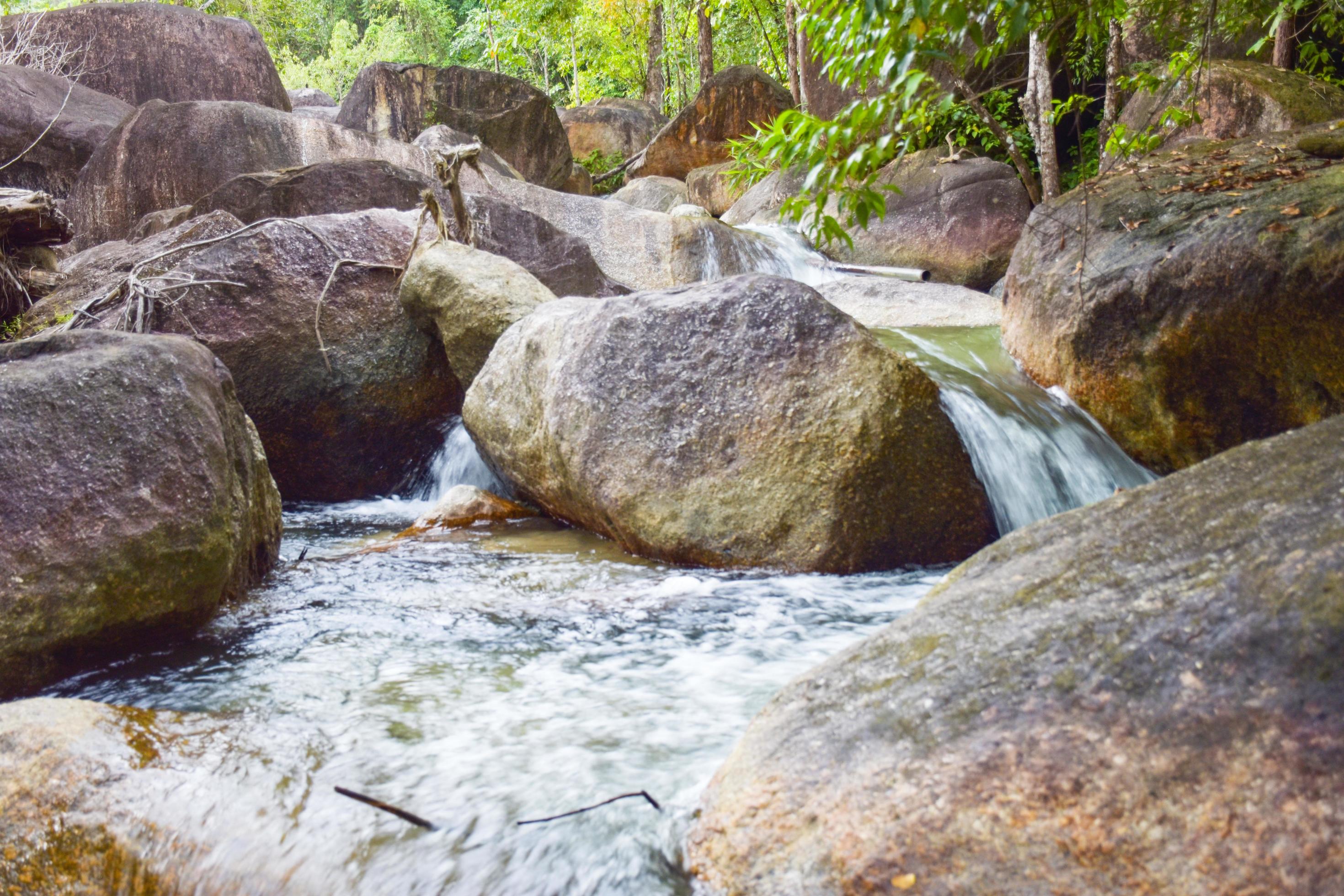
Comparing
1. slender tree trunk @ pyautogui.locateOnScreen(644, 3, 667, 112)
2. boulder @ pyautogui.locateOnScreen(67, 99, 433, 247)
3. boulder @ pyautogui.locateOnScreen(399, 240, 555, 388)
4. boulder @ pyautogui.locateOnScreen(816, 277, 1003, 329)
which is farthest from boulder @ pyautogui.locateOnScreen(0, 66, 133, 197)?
slender tree trunk @ pyautogui.locateOnScreen(644, 3, 667, 112)

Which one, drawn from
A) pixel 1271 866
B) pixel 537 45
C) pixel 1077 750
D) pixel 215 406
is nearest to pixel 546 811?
pixel 1077 750

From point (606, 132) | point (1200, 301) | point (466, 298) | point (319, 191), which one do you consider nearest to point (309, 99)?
point (606, 132)

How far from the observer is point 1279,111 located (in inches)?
338

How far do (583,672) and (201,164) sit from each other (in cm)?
1049

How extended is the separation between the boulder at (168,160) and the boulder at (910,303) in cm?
612

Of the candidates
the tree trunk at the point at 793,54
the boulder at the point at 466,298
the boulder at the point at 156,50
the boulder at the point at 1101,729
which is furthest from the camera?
the tree trunk at the point at 793,54

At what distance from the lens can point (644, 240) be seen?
1150 cm

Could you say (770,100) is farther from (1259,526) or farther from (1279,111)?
(1259,526)

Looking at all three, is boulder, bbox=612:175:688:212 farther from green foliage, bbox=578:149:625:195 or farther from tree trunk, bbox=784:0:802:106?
green foliage, bbox=578:149:625:195

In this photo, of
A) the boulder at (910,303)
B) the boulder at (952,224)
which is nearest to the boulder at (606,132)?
the boulder at (952,224)

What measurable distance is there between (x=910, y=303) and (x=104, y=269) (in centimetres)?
774

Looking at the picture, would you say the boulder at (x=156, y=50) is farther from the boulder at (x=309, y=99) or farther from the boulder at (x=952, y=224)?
the boulder at (x=952, y=224)

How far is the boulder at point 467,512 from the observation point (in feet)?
17.5

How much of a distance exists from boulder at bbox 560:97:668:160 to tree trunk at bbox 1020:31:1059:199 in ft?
54.3
